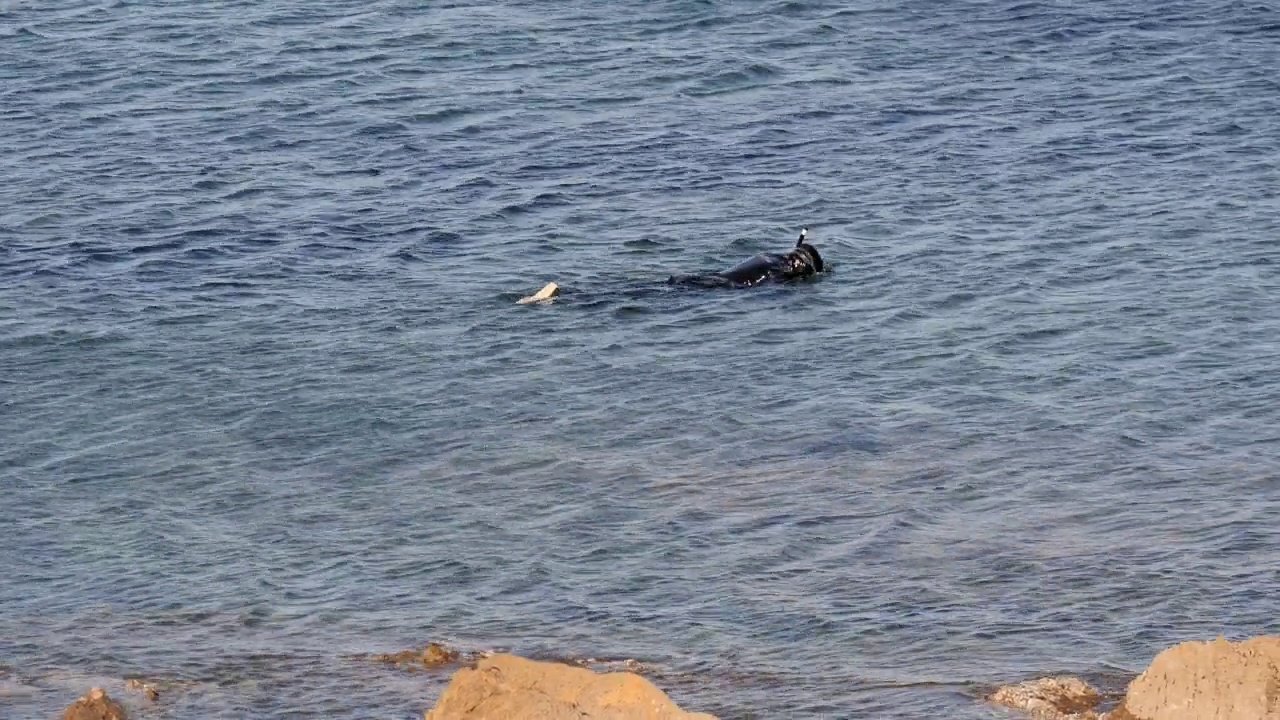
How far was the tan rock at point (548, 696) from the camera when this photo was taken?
31.8 ft

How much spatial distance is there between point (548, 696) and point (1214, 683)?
3269 mm

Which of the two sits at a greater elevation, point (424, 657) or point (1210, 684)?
point (1210, 684)

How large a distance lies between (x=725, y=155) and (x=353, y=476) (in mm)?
10401

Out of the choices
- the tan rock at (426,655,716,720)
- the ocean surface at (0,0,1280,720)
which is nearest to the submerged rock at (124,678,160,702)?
the ocean surface at (0,0,1280,720)

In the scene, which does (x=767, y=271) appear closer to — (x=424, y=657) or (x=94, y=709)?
(x=424, y=657)

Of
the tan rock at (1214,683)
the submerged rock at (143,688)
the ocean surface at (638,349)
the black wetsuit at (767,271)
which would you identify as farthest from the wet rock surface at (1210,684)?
the black wetsuit at (767,271)

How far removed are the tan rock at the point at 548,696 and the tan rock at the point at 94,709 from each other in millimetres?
2600

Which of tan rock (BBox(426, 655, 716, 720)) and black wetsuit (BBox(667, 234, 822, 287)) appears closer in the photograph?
tan rock (BBox(426, 655, 716, 720))

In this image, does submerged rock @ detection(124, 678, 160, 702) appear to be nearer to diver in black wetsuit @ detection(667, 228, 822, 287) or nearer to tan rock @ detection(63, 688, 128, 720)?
tan rock @ detection(63, 688, 128, 720)

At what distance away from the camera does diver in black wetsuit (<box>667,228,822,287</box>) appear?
71.3ft

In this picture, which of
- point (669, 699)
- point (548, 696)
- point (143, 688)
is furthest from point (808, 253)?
point (548, 696)

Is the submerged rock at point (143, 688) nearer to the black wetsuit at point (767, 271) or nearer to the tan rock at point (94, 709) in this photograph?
the tan rock at point (94, 709)

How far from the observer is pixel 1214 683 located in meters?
10.4

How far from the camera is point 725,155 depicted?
2625 centimetres
